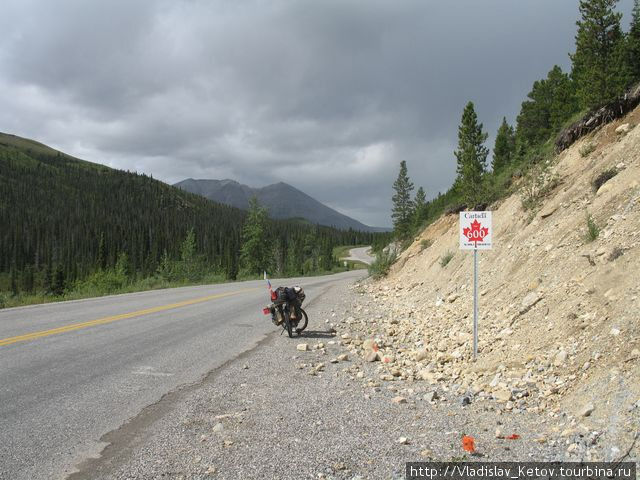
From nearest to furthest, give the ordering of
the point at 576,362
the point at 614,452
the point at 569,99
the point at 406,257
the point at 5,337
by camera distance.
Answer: the point at 614,452, the point at 576,362, the point at 5,337, the point at 406,257, the point at 569,99

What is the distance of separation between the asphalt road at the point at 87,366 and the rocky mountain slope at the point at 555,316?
128 inches

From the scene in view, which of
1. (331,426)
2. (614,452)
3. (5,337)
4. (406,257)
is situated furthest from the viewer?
(406,257)

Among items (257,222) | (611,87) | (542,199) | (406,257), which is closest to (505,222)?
(542,199)

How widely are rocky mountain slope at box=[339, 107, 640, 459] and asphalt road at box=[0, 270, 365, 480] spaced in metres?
3.26

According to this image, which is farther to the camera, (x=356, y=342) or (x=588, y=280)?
(x=356, y=342)

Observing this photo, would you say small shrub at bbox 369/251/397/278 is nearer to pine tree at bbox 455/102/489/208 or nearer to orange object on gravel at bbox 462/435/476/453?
pine tree at bbox 455/102/489/208

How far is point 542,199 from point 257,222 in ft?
166

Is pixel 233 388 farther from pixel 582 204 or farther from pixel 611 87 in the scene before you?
pixel 611 87

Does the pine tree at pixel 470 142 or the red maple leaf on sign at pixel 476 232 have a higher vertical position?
the pine tree at pixel 470 142

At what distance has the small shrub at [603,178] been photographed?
952 centimetres

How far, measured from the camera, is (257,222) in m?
60.3

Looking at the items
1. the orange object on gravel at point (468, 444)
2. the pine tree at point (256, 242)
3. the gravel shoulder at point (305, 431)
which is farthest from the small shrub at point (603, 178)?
the pine tree at point (256, 242)

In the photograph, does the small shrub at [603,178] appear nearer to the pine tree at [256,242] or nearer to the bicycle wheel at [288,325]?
the bicycle wheel at [288,325]

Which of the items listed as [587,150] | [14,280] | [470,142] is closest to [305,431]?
[587,150]
